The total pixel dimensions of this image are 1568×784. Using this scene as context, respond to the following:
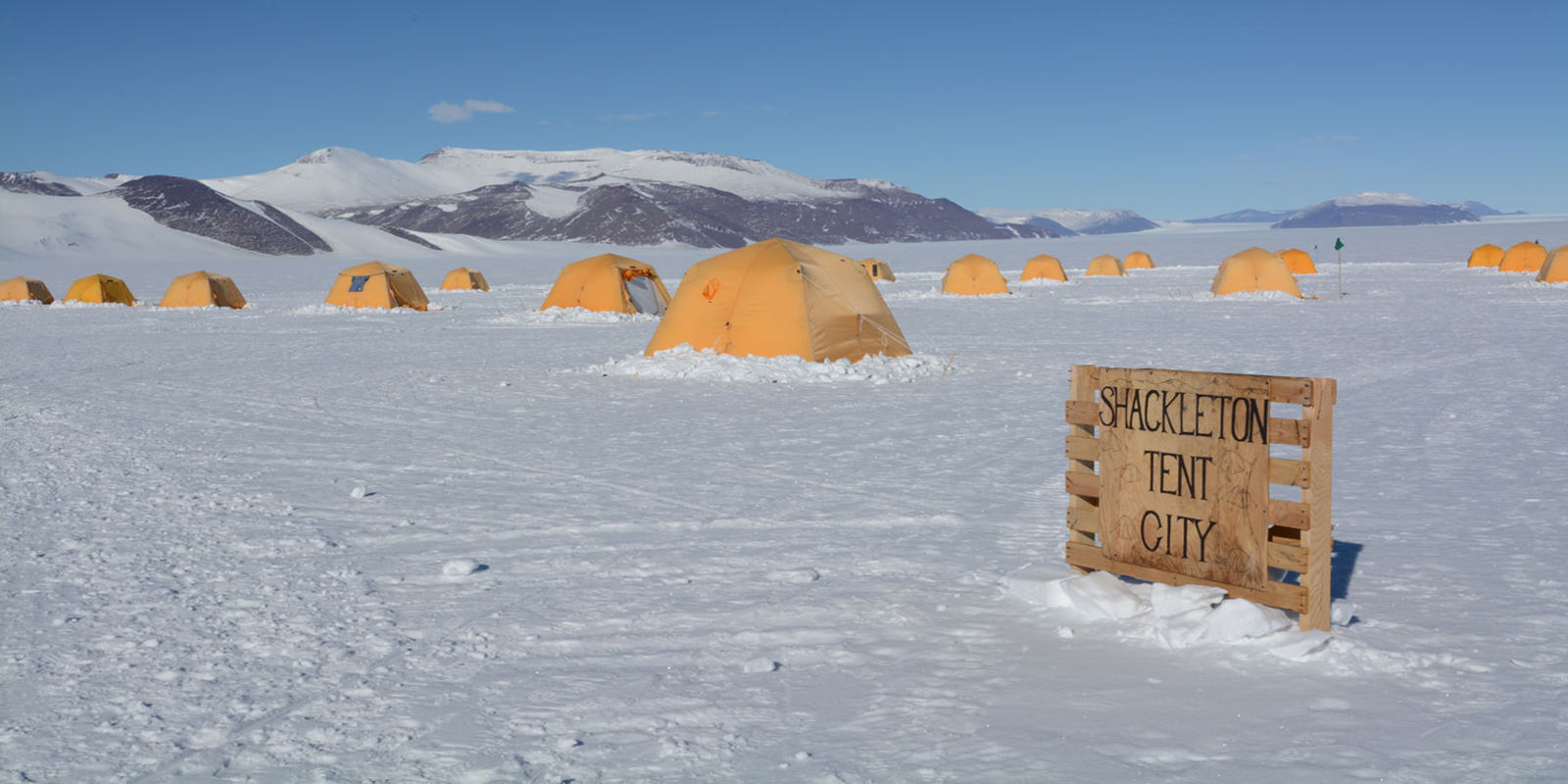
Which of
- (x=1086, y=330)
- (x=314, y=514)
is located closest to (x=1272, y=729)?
(x=314, y=514)

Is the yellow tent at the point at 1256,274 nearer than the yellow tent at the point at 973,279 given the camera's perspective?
Yes

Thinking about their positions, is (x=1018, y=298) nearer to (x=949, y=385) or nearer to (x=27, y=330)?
(x=949, y=385)

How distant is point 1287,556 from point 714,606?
9.03 feet

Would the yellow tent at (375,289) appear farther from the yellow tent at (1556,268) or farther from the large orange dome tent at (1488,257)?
the large orange dome tent at (1488,257)

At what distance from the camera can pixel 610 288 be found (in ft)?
102

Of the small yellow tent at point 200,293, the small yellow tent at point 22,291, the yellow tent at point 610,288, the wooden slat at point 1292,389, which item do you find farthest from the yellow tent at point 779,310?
the small yellow tent at point 22,291

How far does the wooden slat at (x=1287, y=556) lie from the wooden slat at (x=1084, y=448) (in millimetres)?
1017

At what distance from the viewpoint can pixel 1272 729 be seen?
13.8ft

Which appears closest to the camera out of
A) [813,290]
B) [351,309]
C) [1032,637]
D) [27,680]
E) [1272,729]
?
[1272,729]

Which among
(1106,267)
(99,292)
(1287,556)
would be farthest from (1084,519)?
(1106,267)

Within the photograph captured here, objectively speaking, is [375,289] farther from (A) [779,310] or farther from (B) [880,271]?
(B) [880,271]

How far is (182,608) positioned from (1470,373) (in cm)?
1632

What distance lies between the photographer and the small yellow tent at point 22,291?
42.4 meters

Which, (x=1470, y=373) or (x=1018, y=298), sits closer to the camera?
(x=1470, y=373)
